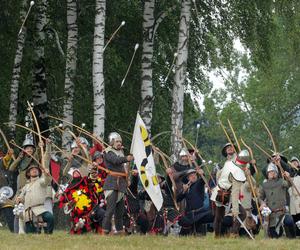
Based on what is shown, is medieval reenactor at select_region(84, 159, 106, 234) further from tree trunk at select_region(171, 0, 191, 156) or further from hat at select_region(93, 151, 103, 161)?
tree trunk at select_region(171, 0, 191, 156)

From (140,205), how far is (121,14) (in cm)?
848

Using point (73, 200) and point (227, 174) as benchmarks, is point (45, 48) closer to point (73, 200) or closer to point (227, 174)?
point (73, 200)

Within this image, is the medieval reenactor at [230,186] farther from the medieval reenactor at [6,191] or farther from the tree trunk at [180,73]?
the tree trunk at [180,73]

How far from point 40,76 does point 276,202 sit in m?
7.85

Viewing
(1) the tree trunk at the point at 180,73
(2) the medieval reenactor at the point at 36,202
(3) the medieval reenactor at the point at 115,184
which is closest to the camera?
(3) the medieval reenactor at the point at 115,184

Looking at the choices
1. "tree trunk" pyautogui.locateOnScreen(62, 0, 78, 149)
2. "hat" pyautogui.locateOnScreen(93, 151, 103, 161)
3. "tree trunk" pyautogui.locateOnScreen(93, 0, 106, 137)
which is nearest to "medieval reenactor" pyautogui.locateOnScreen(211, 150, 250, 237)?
"hat" pyautogui.locateOnScreen(93, 151, 103, 161)

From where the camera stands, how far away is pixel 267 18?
1148 inches

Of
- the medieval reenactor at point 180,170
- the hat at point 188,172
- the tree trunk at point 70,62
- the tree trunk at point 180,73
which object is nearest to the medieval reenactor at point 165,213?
the medieval reenactor at point 180,170

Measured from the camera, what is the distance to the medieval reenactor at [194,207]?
22344mm

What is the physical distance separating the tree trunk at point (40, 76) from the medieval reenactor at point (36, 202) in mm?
6539

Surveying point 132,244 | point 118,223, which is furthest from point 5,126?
point 132,244

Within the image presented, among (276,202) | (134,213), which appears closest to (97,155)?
(134,213)

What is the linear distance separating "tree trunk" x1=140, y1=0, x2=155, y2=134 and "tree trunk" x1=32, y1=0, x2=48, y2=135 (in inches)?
88.5

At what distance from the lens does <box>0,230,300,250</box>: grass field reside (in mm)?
18078
